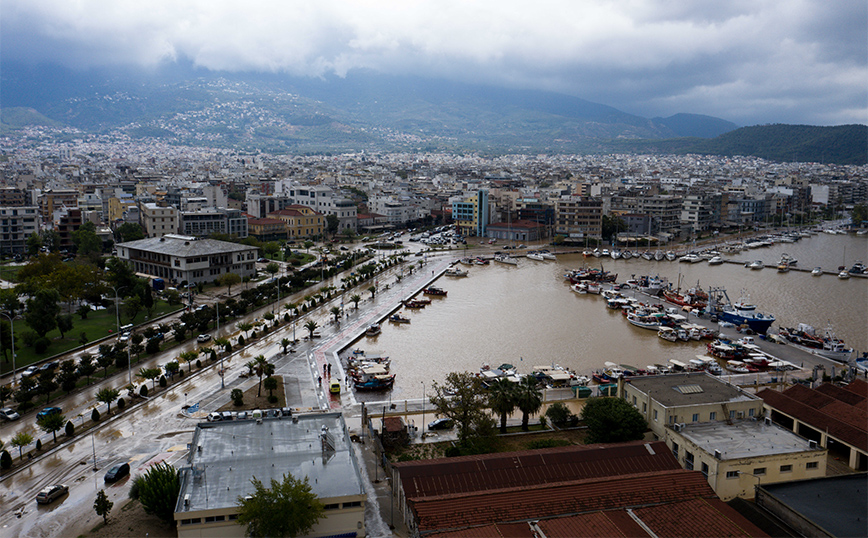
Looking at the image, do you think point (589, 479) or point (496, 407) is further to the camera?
point (496, 407)

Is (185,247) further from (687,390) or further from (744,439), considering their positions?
(744,439)

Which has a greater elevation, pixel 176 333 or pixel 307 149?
pixel 307 149

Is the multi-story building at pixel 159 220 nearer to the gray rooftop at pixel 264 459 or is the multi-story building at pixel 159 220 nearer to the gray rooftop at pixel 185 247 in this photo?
the gray rooftop at pixel 185 247

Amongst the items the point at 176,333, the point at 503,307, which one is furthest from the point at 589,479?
the point at 503,307

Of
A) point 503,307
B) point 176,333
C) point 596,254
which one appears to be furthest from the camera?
point 596,254

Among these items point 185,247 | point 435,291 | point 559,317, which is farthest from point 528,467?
point 185,247

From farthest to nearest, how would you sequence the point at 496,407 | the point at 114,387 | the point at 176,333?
Answer: 1. the point at 176,333
2. the point at 114,387
3. the point at 496,407

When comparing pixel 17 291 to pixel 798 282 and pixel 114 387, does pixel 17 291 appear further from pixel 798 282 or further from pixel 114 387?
pixel 798 282
